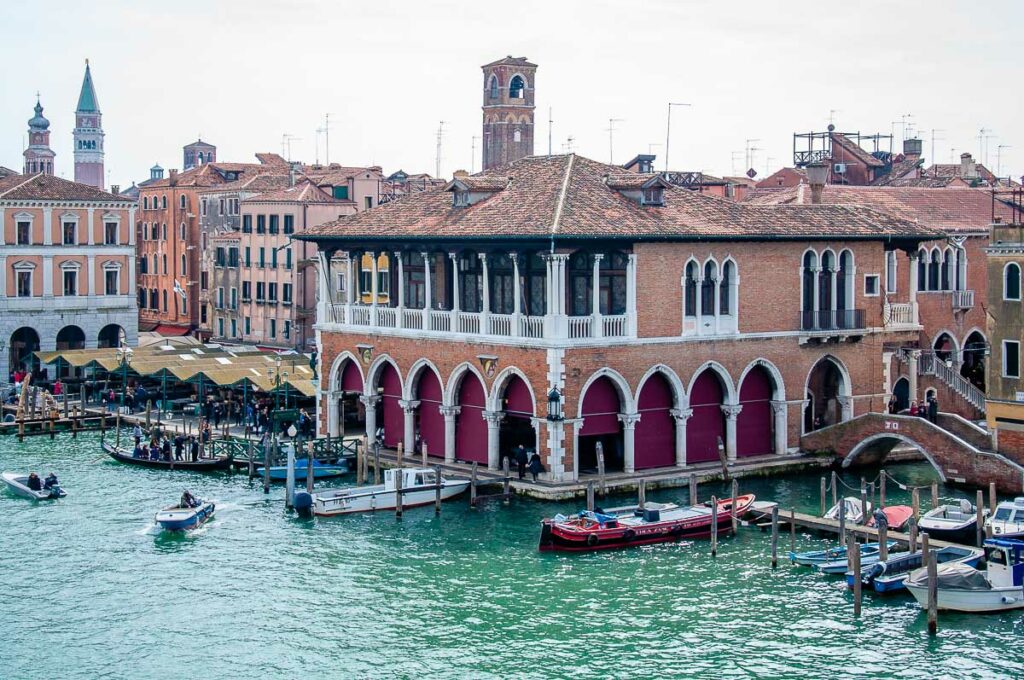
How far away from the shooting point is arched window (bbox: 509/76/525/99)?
208 ft

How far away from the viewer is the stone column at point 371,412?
4869cm

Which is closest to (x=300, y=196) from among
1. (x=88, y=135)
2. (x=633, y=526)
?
(x=633, y=526)

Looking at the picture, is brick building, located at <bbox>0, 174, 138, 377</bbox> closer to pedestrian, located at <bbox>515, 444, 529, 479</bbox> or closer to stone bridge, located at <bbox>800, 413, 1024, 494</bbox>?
pedestrian, located at <bbox>515, 444, 529, 479</bbox>

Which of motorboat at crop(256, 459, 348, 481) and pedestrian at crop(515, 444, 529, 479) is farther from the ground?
pedestrian at crop(515, 444, 529, 479)

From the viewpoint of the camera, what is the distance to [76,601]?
3350 cm

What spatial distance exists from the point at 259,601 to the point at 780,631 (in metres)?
10.3

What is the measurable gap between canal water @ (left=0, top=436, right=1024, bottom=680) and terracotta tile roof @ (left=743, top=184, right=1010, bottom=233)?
63.1ft

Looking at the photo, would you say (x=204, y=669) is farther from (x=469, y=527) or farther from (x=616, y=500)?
(x=616, y=500)

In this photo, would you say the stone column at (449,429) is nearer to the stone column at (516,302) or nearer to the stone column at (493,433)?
the stone column at (493,433)

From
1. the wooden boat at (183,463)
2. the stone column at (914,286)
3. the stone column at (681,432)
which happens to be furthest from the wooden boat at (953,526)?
the wooden boat at (183,463)

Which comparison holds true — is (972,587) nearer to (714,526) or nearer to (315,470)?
(714,526)

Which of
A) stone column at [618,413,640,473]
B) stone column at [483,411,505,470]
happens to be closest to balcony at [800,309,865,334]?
stone column at [618,413,640,473]

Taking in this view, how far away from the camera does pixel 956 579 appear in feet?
106

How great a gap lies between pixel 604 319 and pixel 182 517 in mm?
11752
